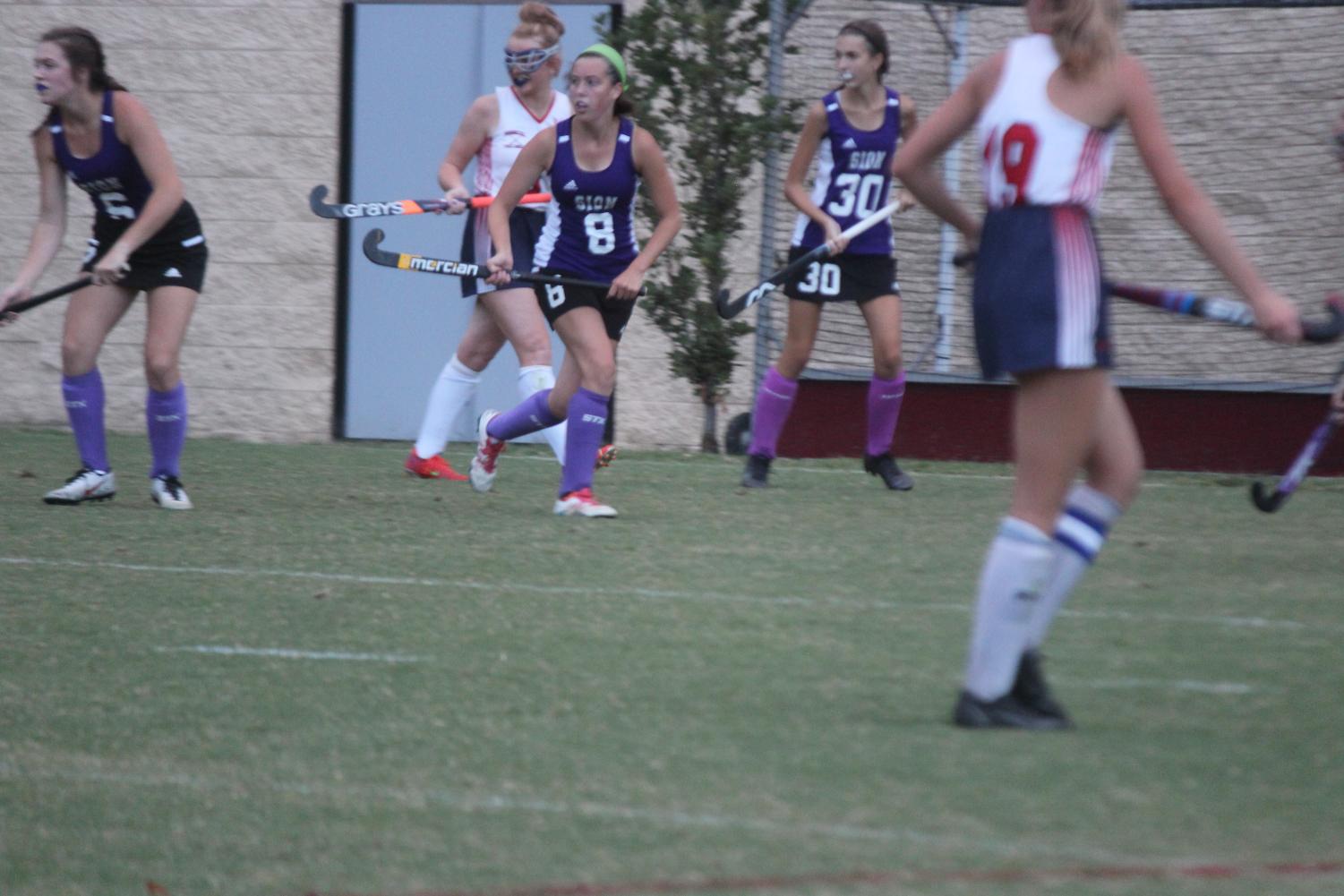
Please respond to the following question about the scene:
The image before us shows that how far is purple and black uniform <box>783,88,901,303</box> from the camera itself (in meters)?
→ 7.69

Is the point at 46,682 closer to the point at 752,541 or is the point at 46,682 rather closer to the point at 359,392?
the point at 752,541

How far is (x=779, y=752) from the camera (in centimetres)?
343

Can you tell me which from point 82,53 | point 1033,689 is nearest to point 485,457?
point 82,53

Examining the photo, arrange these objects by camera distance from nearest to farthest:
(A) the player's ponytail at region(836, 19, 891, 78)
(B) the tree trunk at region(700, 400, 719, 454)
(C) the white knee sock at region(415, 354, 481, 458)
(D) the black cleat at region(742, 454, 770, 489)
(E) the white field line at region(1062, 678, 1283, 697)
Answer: (E) the white field line at region(1062, 678, 1283, 697) → (A) the player's ponytail at region(836, 19, 891, 78) → (D) the black cleat at region(742, 454, 770, 489) → (C) the white knee sock at region(415, 354, 481, 458) → (B) the tree trunk at region(700, 400, 719, 454)

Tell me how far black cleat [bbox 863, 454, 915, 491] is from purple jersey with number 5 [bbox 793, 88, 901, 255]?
889 millimetres

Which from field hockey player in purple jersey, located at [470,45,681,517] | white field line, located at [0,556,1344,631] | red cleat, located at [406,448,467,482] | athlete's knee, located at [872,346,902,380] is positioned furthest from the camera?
red cleat, located at [406,448,467,482]

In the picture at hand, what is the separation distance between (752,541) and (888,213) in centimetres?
191

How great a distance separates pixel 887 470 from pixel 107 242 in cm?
335

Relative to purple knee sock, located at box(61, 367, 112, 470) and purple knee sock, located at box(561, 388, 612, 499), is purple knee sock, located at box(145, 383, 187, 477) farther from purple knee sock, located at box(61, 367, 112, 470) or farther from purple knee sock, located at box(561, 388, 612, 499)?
purple knee sock, located at box(561, 388, 612, 499)

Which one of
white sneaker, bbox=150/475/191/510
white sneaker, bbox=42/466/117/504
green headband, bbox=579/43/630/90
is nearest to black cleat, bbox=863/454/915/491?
green headband, bbox=579/43/630/90

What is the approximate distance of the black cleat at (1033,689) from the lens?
3.59 metres

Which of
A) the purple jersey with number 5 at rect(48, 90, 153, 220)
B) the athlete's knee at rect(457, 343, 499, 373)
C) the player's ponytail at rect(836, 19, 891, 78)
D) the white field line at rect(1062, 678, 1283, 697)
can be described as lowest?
the athlete's knee at rect(457, 343, 499, 373)

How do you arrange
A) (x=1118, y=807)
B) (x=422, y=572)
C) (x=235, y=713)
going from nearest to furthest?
(x=1118, y=807), (x=235, y=713), (x=422, y=572)

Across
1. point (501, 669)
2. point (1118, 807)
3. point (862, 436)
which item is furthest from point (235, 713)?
point (862, 436)
